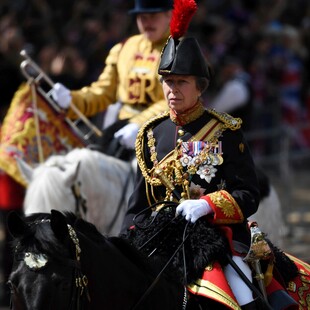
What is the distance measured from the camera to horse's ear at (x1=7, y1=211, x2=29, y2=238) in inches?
165

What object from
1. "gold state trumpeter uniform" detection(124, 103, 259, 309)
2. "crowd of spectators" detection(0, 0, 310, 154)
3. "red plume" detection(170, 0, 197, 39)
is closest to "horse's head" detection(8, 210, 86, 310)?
"gold state trumpeter uniform" detection(124, 103, 259, 309)

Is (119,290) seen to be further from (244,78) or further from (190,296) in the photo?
(244,78)

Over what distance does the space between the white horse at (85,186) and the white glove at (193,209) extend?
106 inches

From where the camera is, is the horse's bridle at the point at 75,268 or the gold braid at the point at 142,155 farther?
the gold braid at the point at 142,155

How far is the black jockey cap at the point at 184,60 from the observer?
16.1 ft

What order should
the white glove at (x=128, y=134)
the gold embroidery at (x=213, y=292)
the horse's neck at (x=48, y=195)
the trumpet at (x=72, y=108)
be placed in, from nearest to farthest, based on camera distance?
1. the gold embroidery at (x=213, y=292)
2. the horse's neck at (x=48, y=195)
3. the white glove at (x=128, y=134)
4. the trumpet at (x=72, y=108)

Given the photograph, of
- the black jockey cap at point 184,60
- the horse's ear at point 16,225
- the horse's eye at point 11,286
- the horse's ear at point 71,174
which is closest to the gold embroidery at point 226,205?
the black jockey cap at point 184,60

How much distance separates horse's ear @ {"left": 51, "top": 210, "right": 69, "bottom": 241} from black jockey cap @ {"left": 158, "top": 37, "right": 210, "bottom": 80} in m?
1.08

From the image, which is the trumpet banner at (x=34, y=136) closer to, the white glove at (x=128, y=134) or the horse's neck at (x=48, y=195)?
the white glove at (x=128, y=134)

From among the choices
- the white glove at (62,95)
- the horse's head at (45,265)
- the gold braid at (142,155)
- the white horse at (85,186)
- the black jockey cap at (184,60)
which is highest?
the horse's head at (45,265)

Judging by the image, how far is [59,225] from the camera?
416 centimetres

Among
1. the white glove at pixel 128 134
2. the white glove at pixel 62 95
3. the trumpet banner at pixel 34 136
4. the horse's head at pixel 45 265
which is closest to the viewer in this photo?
the horse's head at pixel 45 265

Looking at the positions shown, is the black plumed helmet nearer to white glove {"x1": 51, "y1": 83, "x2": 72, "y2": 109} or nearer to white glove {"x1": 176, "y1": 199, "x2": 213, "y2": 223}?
white glove {"x1": 176, "y1": 199, "x2": 213, "y2": 223}

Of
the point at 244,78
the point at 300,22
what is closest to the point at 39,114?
the point at 244,78
